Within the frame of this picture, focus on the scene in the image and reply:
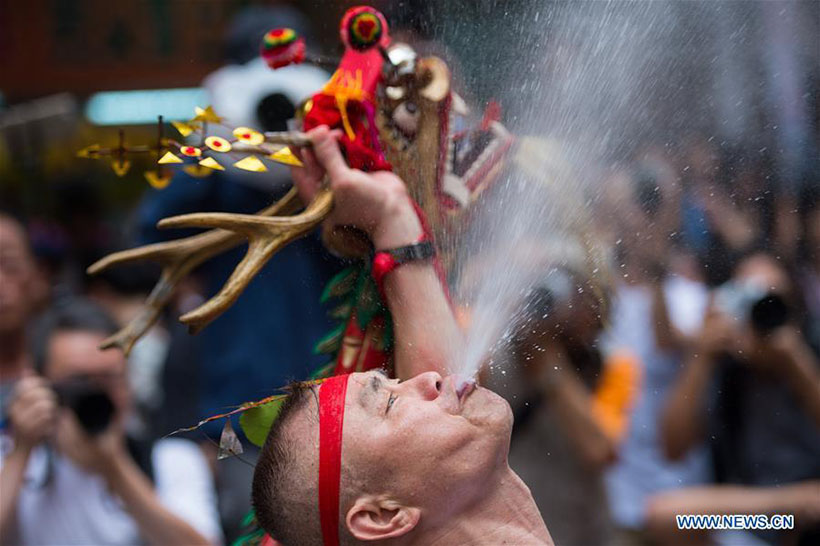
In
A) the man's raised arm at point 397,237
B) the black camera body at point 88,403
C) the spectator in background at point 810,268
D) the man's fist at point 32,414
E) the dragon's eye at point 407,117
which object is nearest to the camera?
the man's raised arm at point 397,237

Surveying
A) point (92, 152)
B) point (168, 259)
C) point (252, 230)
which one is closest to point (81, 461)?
point (168, 259)

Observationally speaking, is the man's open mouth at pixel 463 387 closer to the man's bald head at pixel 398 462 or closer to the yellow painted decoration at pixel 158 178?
the man's bald head at pixel 398 462

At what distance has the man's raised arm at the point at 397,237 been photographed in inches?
96.6

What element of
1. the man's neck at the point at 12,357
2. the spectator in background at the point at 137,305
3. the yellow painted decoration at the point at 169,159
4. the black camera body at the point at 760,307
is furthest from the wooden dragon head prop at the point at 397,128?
the spectator in background at the point at 137,305

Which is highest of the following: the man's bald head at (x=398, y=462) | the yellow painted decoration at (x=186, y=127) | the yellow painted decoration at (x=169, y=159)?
the yellow painted decoration at (x=186, y=127)

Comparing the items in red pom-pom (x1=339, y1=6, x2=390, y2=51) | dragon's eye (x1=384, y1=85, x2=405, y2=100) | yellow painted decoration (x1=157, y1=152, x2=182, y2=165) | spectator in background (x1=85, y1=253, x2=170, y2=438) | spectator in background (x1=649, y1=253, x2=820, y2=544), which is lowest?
spectator in background (x1=85, y1=253, x2=170, y2=438)

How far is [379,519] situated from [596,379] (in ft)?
6.08

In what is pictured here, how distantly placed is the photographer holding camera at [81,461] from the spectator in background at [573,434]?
1030 millimetres

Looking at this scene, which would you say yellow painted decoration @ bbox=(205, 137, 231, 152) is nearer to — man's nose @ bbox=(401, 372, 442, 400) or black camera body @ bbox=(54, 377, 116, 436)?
man's nose @ bbox=(401, 372, 442, 400)

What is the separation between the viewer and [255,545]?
259 centimetres

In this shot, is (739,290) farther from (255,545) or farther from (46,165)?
(46,165)

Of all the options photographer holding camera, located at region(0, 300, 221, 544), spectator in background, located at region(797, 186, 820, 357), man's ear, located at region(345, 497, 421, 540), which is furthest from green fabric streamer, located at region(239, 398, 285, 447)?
spectator in background, located at region(797, 186, 820, 357)

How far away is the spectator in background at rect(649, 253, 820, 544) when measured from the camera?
132 inches

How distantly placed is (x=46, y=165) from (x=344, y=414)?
14.7ft
